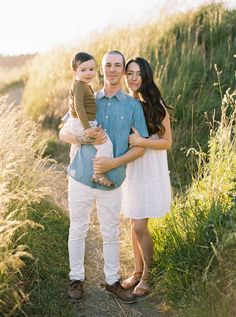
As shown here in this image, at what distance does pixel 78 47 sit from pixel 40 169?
6460 millimetres

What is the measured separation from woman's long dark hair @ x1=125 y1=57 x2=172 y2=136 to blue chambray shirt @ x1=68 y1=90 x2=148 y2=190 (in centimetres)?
14

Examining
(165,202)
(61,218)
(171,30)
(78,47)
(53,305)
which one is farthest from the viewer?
(78,47)

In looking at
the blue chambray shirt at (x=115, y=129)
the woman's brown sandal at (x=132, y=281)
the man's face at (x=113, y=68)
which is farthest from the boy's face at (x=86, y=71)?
the woman's brown sandal at (x=132, y=281)

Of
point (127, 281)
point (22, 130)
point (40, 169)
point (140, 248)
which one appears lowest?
point (127, 281)

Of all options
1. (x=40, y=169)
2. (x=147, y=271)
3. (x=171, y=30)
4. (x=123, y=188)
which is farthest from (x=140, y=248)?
(x=171, y=30)

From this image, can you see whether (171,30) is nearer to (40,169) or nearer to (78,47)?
(78,47)

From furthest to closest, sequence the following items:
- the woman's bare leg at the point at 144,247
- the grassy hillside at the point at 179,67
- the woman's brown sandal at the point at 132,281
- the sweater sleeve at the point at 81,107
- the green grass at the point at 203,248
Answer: the grassy hillside at the point at 179,67 → the woman's brown sandal at the point at 132,281 → the woman's bare leg at the point at 144,247 → the sweater sleeve at the point at 81,107 → the green grass at the point at 203,248

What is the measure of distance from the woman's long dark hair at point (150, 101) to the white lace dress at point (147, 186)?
0.29 ft

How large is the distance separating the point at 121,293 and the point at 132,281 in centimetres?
24

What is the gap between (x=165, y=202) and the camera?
447cm

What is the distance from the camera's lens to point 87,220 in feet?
14.3

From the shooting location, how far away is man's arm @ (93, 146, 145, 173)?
4.10m

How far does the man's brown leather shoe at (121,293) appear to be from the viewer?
4410mm

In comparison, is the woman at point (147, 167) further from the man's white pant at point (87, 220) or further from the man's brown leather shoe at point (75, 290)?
the man's brown leather shoe at point (75, 290)
